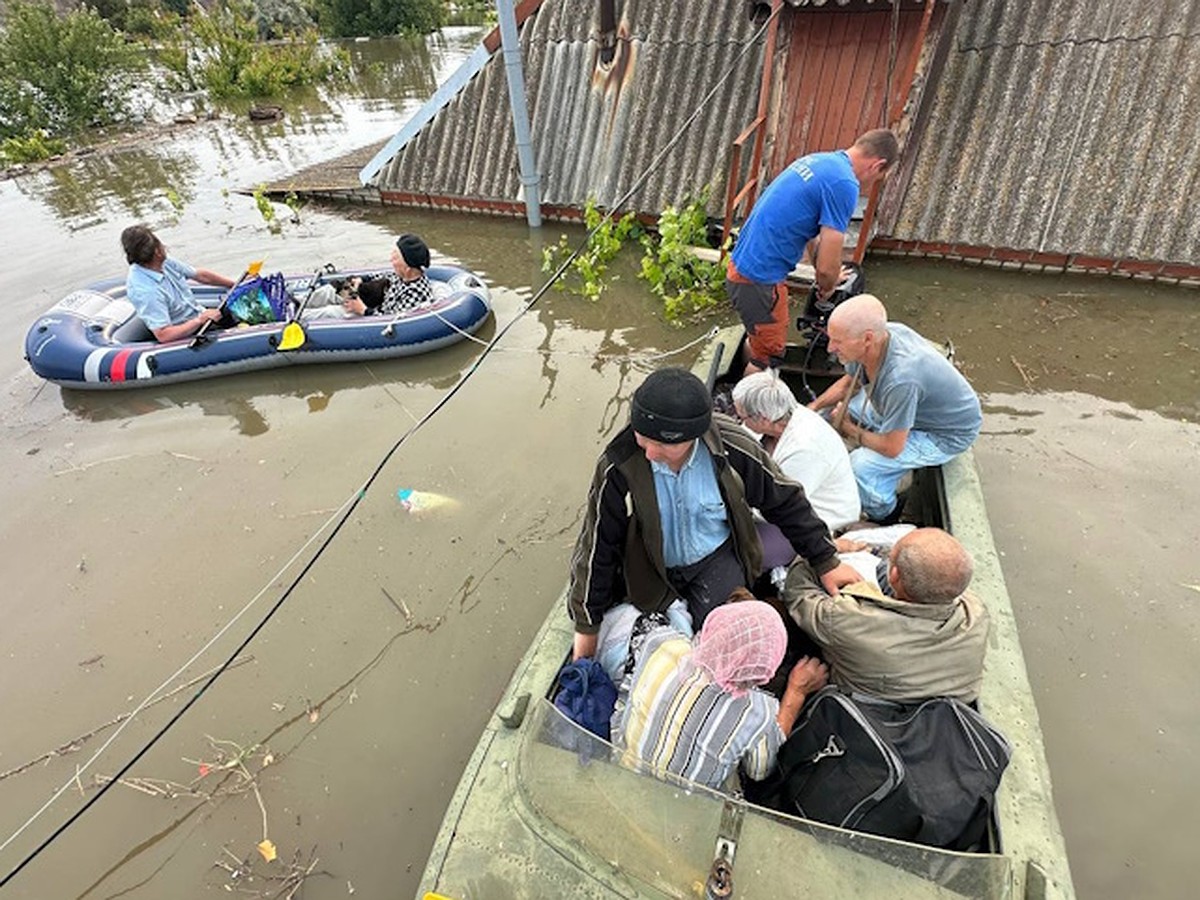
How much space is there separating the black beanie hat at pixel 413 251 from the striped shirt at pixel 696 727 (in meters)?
5.32

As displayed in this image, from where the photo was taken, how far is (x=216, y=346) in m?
6.26

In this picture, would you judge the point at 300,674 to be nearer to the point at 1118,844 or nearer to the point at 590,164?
the point at 1118,844

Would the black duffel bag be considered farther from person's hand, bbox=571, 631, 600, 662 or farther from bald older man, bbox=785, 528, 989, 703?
person's hand, bbox=571, 631, 600, 662

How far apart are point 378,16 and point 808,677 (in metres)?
39.1

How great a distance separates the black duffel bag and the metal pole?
771 cm

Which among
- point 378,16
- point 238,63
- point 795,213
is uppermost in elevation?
point 378,16

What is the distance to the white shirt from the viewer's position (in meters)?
3.01

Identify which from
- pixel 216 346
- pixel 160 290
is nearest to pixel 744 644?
pixel 216 346

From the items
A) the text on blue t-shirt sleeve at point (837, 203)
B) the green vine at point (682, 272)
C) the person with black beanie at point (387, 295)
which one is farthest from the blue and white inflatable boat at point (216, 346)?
the text on blue t-shirt sleeve at point (837, 203)

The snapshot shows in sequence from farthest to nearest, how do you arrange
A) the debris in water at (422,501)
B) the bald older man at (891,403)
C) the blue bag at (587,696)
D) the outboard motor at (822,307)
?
1. the debris in water at (422,501)
2. the outboard motor at (822,307)
3. the bald older man at (891,403)
4. the blue bag at (587,696)

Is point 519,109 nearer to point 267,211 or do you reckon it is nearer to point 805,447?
point 267,211

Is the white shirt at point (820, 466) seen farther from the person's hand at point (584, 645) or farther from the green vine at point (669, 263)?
the green vine at point (669, 263)

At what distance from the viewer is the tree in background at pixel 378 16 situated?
32219mm

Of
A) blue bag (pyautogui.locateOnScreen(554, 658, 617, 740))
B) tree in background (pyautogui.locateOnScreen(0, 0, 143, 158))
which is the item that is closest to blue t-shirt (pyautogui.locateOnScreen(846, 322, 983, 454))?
blue bag (pyautogui.locateOnScreen(554, 658, 617, 740))
